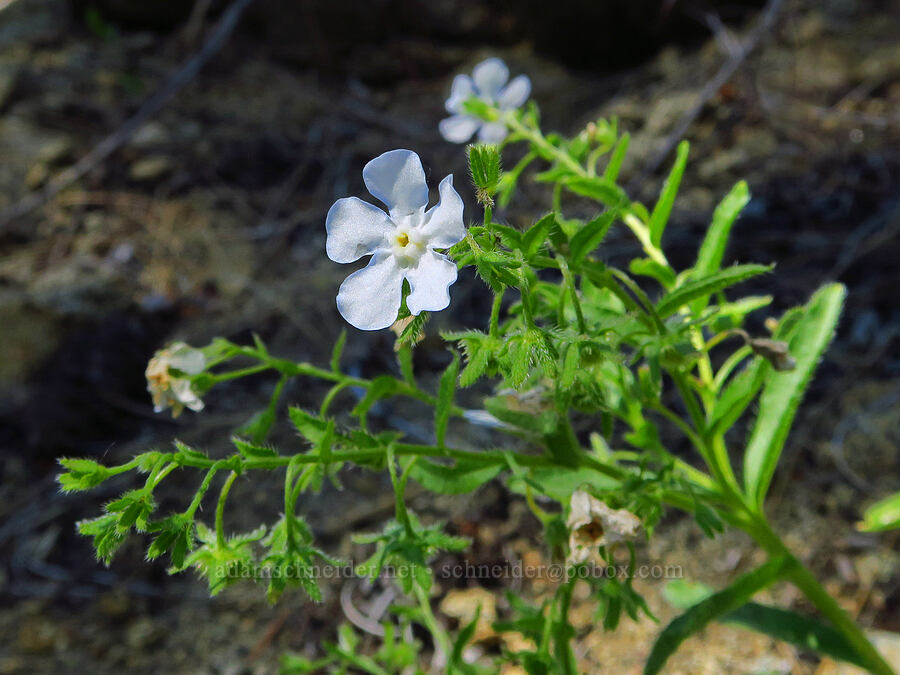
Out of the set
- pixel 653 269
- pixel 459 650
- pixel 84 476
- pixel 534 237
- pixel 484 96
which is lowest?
pixel 459 650

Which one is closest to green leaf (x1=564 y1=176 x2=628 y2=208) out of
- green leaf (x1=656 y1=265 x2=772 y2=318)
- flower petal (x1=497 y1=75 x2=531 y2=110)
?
green leaf (x1=656 y1=265 x2=772 y2=318)

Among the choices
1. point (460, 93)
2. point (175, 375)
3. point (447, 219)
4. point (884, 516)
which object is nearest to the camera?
point (447, 219)

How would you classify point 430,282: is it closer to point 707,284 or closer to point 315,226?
point 707,284

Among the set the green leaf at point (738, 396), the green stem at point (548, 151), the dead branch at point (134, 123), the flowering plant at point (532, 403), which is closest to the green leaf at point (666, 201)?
the flowering plant at point (532, 403)

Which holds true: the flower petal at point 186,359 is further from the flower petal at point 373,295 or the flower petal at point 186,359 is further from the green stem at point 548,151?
the green stem at point 548,151

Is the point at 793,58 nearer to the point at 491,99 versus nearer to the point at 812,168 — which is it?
the point at 812,168

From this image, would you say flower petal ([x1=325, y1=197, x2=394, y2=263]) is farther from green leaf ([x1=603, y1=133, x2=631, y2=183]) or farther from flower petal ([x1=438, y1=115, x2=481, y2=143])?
flower petal ([x1=438, y1=115, x2=481, y2=143])

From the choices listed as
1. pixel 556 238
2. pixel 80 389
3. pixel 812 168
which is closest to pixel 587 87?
pixel 812 168

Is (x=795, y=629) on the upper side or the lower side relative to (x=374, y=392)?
lower

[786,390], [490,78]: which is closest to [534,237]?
[786,390]
